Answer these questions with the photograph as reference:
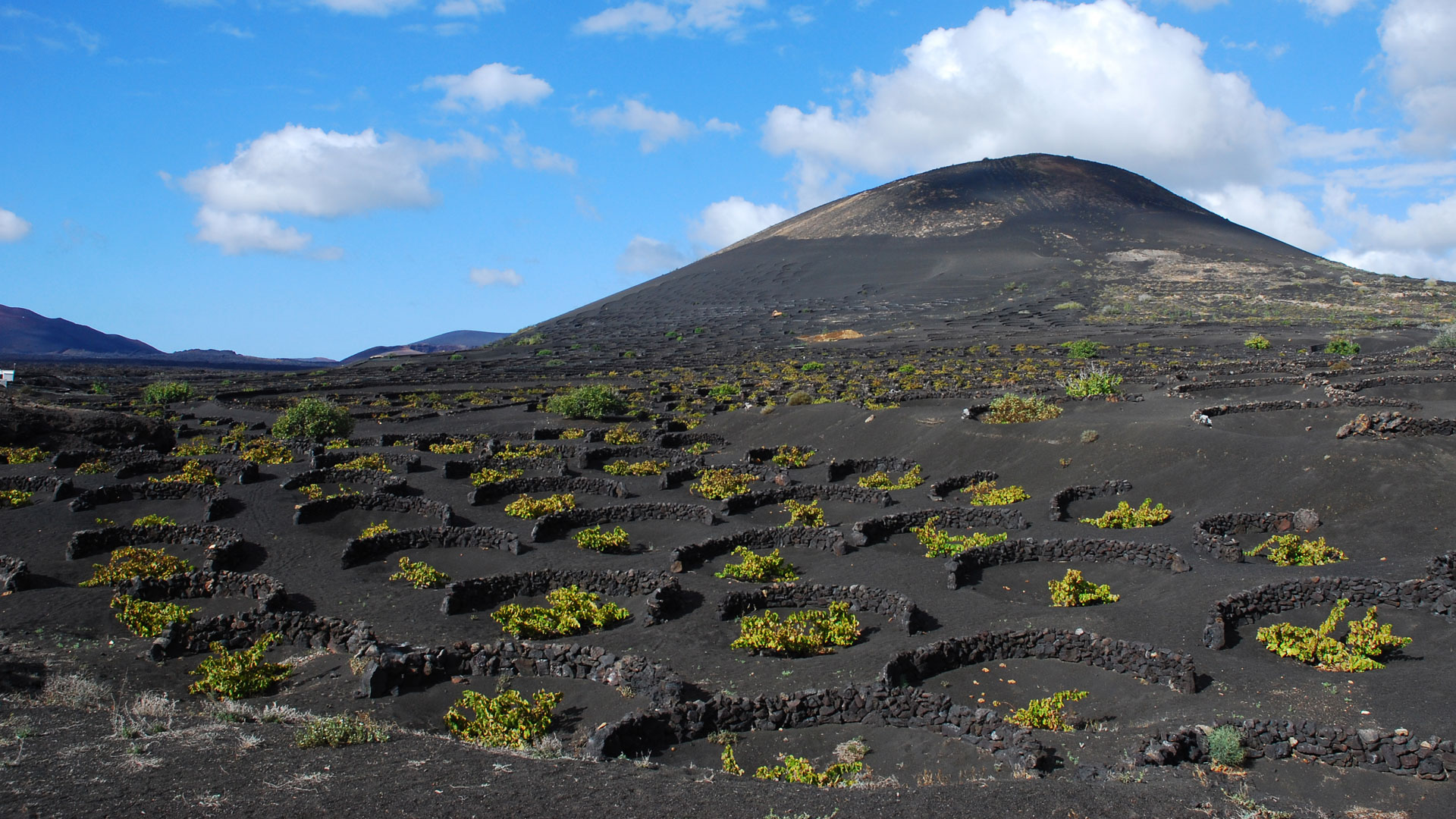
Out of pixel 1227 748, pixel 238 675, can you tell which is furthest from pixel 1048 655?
pixel 238 675

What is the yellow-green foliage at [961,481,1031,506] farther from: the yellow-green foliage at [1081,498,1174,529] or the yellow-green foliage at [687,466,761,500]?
the yellow-green foliage at [687,466,761,500]

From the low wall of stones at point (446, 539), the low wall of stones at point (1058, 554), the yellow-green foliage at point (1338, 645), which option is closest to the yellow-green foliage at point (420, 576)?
the low wall of stones at point (446, 539)

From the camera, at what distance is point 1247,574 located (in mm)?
15406

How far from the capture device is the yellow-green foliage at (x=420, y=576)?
57.1 feet

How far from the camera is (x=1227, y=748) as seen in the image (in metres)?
9.12

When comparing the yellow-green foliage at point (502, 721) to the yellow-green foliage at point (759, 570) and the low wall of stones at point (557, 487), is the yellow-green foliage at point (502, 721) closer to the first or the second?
the yellow-green foliage at point (759, 570)

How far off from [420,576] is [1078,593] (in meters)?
12.5

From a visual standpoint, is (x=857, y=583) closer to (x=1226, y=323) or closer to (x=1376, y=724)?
(x=1376, y=724)

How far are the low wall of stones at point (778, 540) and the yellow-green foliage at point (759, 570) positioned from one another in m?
1.29

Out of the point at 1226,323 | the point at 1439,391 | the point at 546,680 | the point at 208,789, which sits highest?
the point at 1226,323

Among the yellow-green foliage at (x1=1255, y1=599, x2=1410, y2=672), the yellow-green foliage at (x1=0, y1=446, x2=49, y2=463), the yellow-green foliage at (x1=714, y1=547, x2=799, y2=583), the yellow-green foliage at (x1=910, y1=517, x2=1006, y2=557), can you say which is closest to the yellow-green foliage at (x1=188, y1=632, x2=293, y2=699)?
the yellow-green foliage at (x1=714, y1=547, x2=799, y2=583)

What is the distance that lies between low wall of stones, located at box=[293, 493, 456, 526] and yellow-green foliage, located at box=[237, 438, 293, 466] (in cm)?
746

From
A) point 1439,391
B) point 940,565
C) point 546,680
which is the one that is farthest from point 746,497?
point 1439,391

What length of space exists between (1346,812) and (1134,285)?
100153 millimetres
